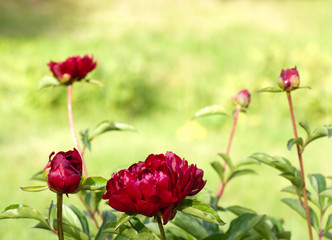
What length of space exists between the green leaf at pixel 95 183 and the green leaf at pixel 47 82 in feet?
1.66

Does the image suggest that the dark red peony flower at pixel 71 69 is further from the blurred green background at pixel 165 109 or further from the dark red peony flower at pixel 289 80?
the blurred green background at pixel 165 109

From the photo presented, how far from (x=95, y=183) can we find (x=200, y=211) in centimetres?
18

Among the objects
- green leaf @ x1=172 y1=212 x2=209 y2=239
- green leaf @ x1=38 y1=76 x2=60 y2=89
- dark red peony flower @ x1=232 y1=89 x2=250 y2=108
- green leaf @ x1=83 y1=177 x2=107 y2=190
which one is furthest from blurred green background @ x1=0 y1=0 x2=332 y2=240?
green leaf @ x1=83 y1=177 x2=107 y2=190

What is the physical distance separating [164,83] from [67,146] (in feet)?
6.14

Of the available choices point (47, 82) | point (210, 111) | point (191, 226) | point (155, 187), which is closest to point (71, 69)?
point (47, 82)

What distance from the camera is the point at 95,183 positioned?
2.49ft

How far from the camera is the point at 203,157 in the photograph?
354 cm

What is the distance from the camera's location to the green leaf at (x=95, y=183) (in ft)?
2.45

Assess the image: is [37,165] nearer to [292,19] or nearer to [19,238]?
[19,238]

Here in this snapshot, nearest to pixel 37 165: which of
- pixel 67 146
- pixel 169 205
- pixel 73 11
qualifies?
pixel 67 146

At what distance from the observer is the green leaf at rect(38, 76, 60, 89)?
121cm

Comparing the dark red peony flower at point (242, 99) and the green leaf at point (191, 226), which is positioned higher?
the dark red peony flower at point (242, 99)

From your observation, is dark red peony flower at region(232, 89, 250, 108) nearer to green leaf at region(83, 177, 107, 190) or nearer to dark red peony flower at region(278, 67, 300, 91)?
dark red peony flower at region(278, 67, 300, 91)

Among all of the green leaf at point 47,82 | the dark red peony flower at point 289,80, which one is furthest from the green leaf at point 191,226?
the green leaf at point 47,82
